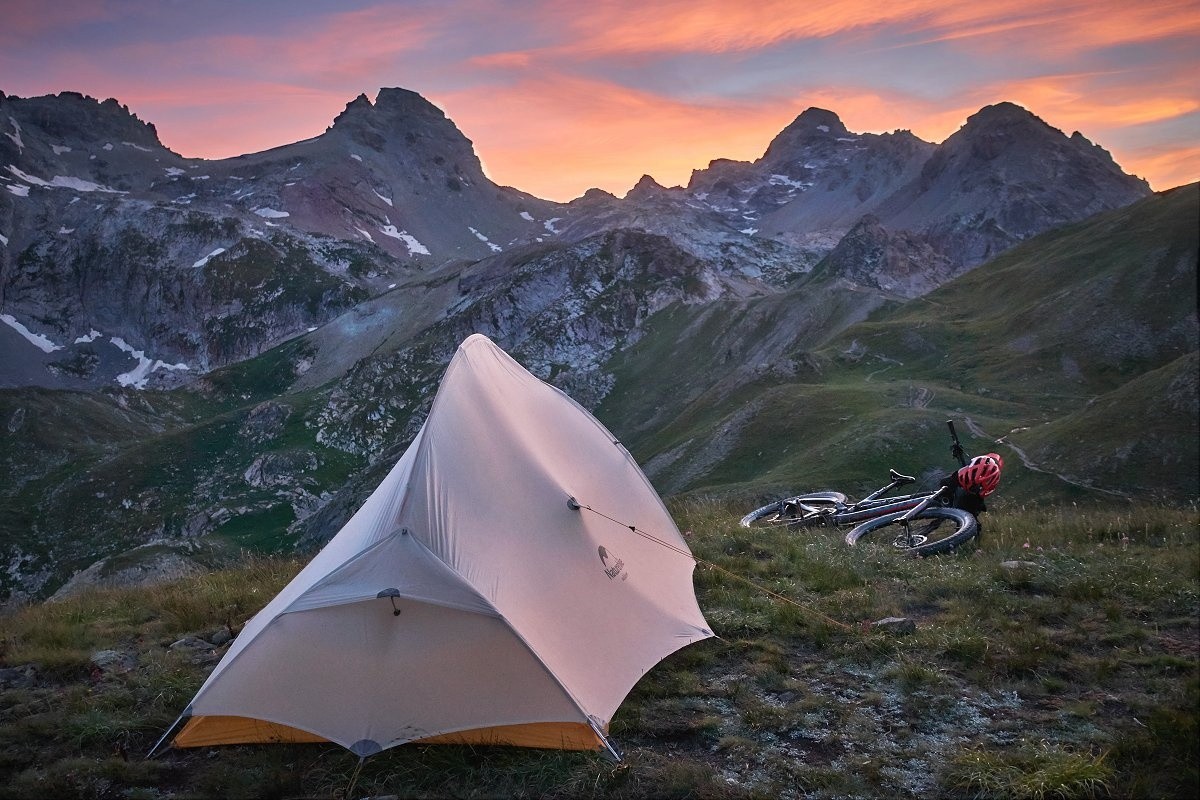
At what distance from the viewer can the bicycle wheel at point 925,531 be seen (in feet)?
43.3

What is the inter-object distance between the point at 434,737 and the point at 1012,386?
47.1m

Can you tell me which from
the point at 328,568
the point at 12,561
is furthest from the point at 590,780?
the point at 12,561

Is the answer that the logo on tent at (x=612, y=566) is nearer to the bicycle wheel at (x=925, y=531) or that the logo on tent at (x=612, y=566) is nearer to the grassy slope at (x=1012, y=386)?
the bicycle wheel at (x=925, y=531)

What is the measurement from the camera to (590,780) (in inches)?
269

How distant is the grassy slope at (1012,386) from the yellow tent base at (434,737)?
26960 mm

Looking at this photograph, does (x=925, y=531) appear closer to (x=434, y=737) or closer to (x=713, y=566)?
(x=713, y=566)

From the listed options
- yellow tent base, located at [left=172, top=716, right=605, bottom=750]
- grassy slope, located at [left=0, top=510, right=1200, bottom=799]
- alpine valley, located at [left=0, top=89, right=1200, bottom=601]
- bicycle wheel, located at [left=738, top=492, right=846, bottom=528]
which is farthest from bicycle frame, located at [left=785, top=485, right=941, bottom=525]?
alpine valley, located at [left=0, top=89, right=1200, bottom=601]

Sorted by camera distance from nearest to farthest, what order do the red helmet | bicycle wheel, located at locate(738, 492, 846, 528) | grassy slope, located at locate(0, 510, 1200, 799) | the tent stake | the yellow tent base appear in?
grassy slope, located at locate(0, 510, 1200, 799) < the tent stake < the yellow tent base < the red helmet < bicycle wheel, located at locate(738, 492, 846, 528)

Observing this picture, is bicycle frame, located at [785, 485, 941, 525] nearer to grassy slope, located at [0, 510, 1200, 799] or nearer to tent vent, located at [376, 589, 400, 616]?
grassy slope, located at [0, 510, 1200, 799]

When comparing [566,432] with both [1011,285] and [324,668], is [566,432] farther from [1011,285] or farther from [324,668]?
[1011,285]

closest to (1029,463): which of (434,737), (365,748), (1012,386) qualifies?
(1012,386)

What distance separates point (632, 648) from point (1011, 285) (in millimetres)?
66077

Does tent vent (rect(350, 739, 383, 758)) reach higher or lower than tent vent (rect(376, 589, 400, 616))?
lower

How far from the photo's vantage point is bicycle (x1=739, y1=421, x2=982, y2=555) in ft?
44.9
